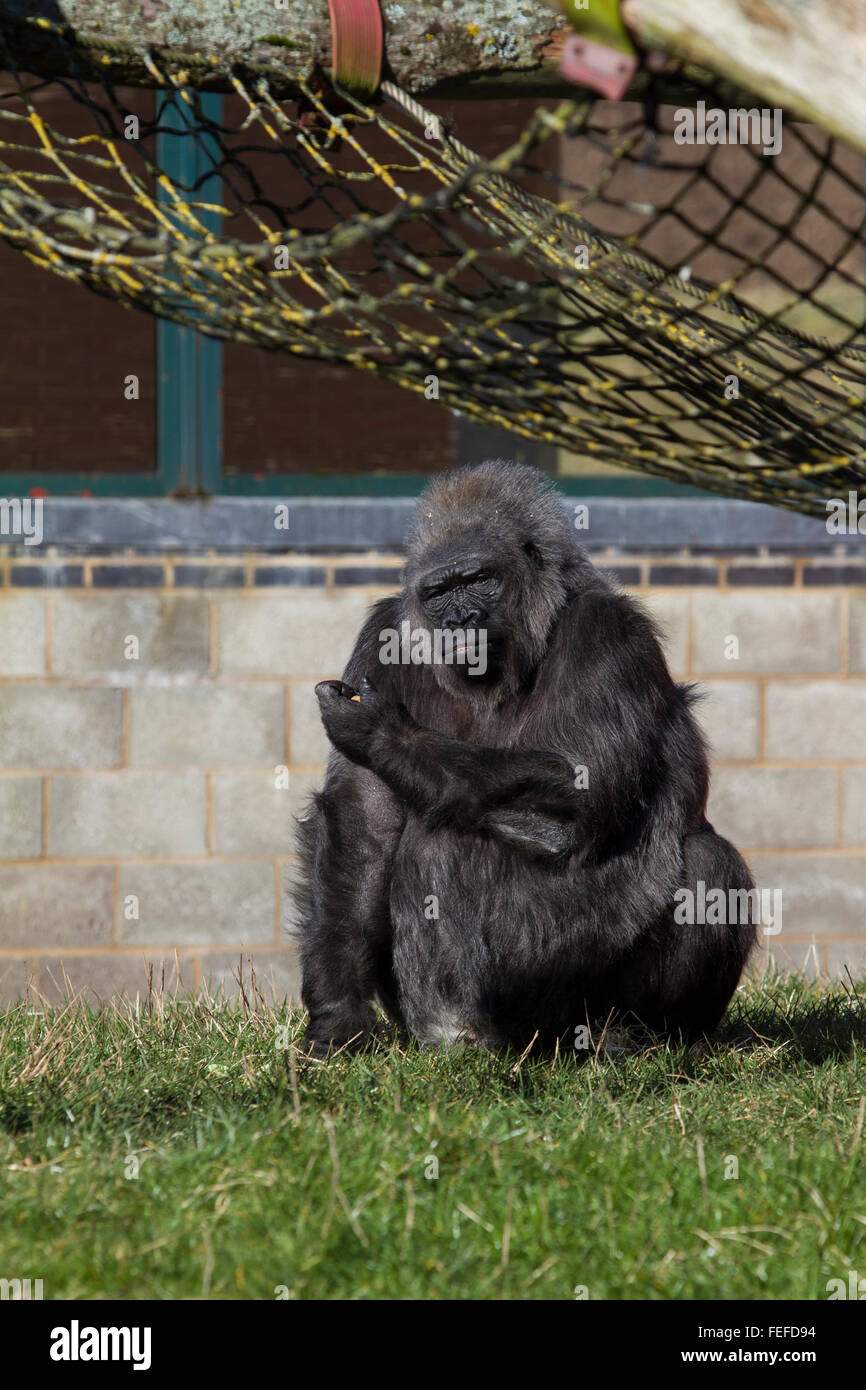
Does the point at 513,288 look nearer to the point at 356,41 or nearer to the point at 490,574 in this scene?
the point at 356,41

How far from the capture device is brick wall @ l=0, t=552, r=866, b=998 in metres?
7.14

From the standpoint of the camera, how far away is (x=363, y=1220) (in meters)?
2.92

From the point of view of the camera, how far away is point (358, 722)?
439 cm

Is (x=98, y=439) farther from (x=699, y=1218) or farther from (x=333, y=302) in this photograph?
(x=699, y=1218)

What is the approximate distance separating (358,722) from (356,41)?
6.12 ft

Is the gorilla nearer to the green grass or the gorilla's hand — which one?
the gorilla's hand

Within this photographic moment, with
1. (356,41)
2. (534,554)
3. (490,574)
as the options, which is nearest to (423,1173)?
(490,574)

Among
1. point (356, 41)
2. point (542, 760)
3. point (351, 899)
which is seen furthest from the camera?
point (351, 899)

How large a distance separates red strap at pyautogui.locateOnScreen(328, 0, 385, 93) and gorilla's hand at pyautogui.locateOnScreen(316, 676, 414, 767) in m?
1.70

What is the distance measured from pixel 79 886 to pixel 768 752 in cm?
343

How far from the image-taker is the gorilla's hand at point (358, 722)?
438cm

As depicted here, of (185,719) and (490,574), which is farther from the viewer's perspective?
(185,719)

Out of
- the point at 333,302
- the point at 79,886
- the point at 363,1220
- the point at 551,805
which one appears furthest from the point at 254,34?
the point at 79,886

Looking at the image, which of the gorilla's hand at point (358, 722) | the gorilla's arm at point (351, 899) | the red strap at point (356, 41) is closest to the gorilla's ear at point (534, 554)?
the gorilla's arm at point (351, 899)
